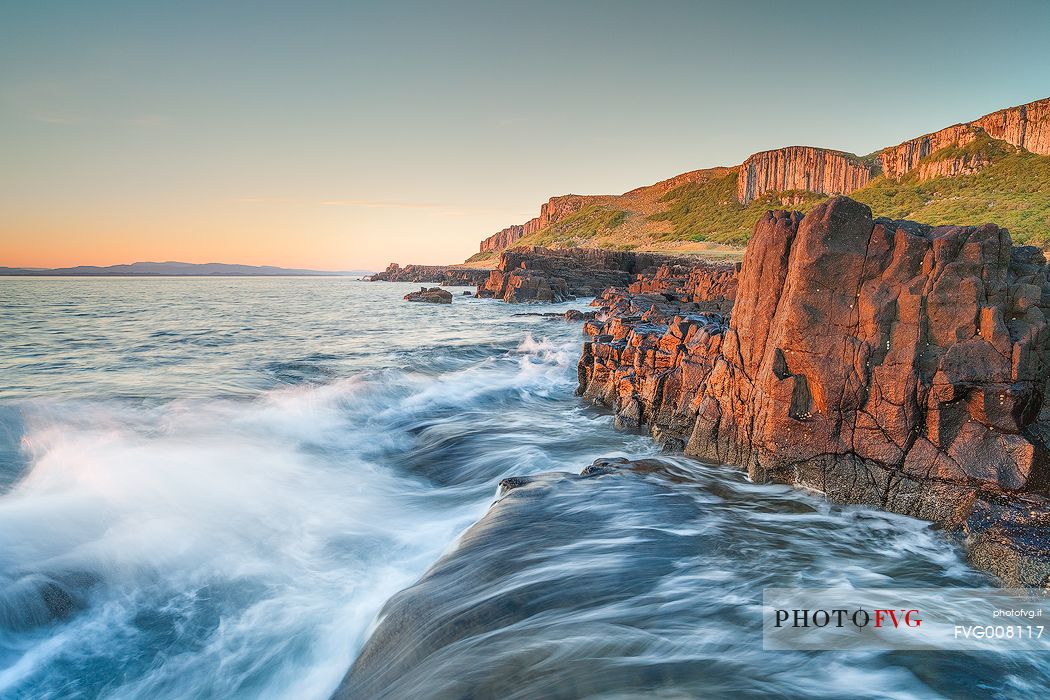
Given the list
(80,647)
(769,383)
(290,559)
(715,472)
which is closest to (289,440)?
(290,559)

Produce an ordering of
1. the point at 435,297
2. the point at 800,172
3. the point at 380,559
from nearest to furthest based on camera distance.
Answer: the point at 380,559 → the point at 435,297 → the point at 800,172

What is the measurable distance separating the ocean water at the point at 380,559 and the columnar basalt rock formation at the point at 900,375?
1.53 ft

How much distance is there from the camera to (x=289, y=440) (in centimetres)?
1212

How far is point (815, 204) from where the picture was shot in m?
41.3

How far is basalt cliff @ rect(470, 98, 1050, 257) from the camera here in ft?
220

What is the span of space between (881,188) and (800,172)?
1228 inches

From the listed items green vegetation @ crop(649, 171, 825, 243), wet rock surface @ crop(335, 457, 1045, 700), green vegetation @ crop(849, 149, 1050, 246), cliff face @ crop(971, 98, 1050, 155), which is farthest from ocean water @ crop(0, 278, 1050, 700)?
cliff face @ crop(971, 98, 1050, 155)

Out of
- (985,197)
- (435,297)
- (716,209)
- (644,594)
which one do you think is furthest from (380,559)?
(716,209)

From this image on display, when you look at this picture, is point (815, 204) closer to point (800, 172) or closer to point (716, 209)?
point (800, 172)

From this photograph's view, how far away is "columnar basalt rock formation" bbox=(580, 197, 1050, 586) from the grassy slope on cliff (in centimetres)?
2190

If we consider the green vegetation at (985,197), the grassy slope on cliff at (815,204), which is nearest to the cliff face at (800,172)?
the grassy slope on cliff at (815,204)

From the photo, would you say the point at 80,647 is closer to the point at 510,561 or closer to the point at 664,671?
the point at 510,561

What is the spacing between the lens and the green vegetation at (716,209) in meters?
107
